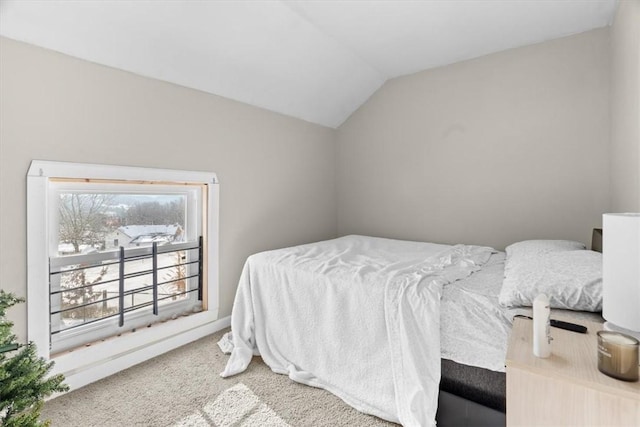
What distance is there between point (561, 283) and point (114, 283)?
2590mm

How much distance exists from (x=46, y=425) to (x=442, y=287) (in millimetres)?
1657

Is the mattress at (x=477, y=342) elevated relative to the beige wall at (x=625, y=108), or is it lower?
lower

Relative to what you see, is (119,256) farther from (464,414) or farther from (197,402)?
(464,414)

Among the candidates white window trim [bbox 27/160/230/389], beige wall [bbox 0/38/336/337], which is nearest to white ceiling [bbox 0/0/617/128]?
beige wall [bbox 0/38/336/337]

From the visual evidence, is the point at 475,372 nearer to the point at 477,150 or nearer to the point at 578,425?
the point at 578,425

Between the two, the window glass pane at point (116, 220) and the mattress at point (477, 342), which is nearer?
the mattress at point (477, 342)

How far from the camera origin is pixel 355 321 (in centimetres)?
180

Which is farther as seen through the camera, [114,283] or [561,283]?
[114,283]

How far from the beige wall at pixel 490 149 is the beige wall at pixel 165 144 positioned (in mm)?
683

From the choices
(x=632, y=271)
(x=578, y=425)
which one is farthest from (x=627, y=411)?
(x=632, y=271)

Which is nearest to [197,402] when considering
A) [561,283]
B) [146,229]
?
[146,229]

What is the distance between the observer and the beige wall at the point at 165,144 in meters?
1.71

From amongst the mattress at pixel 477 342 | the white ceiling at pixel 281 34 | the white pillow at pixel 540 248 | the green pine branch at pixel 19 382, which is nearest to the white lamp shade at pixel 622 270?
the mattress at pixel 477 342

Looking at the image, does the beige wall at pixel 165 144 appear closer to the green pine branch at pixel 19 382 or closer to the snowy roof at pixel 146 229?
the snowy roof at pixel 146 229
